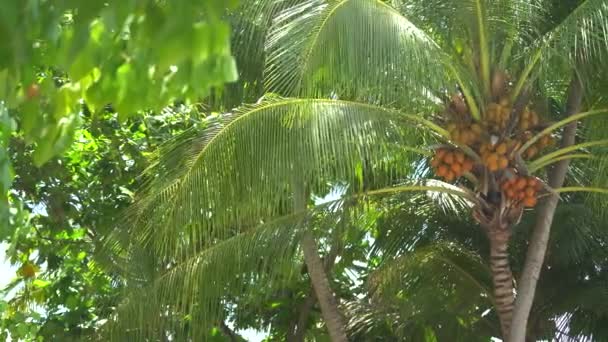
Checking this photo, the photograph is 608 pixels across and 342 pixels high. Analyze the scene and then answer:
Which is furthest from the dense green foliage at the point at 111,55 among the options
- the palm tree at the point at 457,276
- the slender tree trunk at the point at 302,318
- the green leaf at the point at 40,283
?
the slender tree trunk at the point at 302,318

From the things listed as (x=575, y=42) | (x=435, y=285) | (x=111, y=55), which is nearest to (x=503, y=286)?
(x=435, y=285)

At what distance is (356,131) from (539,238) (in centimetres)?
253

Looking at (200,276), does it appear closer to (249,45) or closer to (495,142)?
(249,45)

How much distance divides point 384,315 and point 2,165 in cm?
807

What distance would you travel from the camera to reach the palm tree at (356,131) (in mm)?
8188

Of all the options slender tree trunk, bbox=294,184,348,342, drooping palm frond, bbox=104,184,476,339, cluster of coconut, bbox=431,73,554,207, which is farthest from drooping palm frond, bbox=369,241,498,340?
cluster of coconut, bbox=431,73,554,207

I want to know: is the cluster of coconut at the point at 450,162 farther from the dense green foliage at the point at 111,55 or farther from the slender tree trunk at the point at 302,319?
the dense green foliage at the point at 111,55

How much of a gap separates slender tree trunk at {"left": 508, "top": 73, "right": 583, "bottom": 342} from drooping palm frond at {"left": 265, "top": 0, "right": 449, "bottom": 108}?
2.09 meters

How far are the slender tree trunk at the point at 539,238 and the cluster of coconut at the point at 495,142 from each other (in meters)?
0.72

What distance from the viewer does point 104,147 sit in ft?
34.7

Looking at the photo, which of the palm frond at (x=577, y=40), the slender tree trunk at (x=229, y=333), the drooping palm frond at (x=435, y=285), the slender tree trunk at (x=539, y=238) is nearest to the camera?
the palm frond at (x=577, y=40)

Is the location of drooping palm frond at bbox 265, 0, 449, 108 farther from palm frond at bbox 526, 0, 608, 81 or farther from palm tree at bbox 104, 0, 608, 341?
palm frond at bbox 526, 0, 608, 81

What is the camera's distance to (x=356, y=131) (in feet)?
27.6

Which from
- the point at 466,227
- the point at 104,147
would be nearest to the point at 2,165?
the point at 104,147
